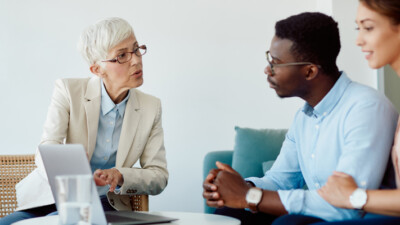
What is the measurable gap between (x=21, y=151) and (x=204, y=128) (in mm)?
1170

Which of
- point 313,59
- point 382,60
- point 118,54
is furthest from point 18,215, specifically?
point 382,60

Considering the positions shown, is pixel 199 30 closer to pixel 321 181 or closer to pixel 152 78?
pixel 152 78

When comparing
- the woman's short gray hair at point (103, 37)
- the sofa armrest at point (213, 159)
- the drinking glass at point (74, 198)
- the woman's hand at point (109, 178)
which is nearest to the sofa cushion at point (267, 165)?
the sofa armrest at point (213, 159)

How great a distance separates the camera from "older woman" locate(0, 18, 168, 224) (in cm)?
259

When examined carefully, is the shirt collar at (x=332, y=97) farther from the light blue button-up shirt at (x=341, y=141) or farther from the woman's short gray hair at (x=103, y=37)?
the woman's short gray hair at (x=103, y=37)

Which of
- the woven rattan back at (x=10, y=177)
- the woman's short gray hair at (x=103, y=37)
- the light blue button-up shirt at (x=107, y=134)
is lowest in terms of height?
the woven rattan back at (x=10, y=177)

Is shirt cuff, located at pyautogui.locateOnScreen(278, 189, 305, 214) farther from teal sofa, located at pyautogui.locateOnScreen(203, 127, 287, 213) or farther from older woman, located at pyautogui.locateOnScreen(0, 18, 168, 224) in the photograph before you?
teal sofa, located at pyautogui.locateOnScreen(203, 127, 287, 213)

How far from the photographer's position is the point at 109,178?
2.40 metres

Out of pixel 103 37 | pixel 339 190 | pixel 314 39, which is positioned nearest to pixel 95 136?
pixel 103 37

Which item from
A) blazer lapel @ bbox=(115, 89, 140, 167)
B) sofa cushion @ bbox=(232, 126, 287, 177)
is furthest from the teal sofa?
blazer lapel @ bbox=(115, 89, 140, 167)

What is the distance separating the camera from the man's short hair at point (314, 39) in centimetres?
195

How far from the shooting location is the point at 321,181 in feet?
6.39

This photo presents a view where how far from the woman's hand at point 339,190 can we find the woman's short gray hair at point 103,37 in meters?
1.31

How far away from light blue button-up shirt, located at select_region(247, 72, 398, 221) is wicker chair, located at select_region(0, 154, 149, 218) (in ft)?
4.70
